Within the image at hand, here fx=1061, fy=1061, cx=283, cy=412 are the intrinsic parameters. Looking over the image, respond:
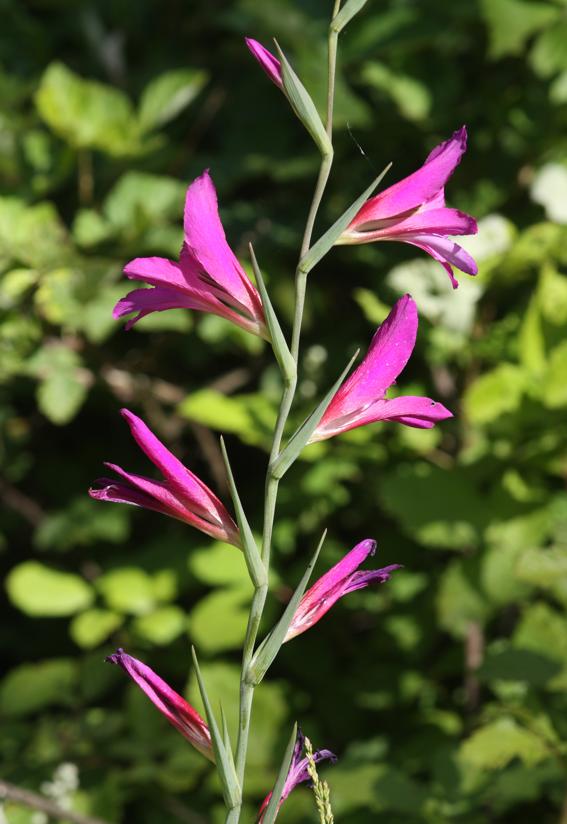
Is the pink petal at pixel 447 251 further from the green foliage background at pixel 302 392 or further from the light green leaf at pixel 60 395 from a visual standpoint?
the light green leaf at pixel 60 395

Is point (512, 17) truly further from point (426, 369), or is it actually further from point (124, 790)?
point (124, 790)

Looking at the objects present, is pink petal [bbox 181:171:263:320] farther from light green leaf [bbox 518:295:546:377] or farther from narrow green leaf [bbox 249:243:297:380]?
light green leaf [bbox 518:295:546:377]

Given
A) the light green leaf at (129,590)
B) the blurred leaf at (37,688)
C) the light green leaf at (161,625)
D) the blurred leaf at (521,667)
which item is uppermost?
the blurred leaf at (521,667)

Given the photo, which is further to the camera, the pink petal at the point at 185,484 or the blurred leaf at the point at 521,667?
the blurred leaf at the point at 521,667

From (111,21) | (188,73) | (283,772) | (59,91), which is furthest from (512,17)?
(283,772)

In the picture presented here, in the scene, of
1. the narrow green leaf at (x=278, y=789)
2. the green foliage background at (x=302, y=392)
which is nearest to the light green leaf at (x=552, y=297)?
the green foliage background at (x=302, y=392)

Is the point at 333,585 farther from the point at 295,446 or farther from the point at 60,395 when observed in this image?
the point at 60,395
